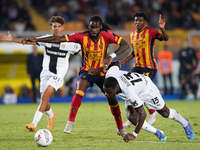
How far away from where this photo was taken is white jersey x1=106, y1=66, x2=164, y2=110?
518 cm

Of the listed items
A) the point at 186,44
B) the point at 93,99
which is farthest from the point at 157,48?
the point at 93,99

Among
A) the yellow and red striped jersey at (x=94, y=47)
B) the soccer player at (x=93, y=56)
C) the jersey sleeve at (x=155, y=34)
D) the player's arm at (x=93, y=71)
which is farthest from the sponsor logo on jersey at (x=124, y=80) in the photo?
the jersey sleeve at (x=155, y=34)

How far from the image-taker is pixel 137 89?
532 cm

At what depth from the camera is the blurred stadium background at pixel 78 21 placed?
15.0 m

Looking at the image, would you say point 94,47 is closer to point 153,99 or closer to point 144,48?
point 153,99

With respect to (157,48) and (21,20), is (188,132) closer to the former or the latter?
(157,48)

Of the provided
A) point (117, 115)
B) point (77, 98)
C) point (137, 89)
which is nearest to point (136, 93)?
point (137, 89)

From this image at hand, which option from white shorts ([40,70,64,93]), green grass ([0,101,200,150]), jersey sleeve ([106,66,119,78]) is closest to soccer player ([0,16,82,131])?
white shorts ([40,70,64,93])

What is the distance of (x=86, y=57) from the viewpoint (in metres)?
6.23

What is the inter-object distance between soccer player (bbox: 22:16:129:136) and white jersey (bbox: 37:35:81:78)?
2.98ft

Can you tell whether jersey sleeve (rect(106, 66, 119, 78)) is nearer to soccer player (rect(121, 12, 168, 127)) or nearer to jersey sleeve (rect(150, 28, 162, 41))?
soccer player (rect(121, 12, 168, 127))

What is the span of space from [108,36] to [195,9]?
16993mm

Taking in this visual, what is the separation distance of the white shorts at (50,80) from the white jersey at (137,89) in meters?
1.52

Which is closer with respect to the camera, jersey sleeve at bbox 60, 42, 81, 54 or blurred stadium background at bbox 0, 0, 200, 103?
jersey sleeve at bbox 60, 42, 81, 54
